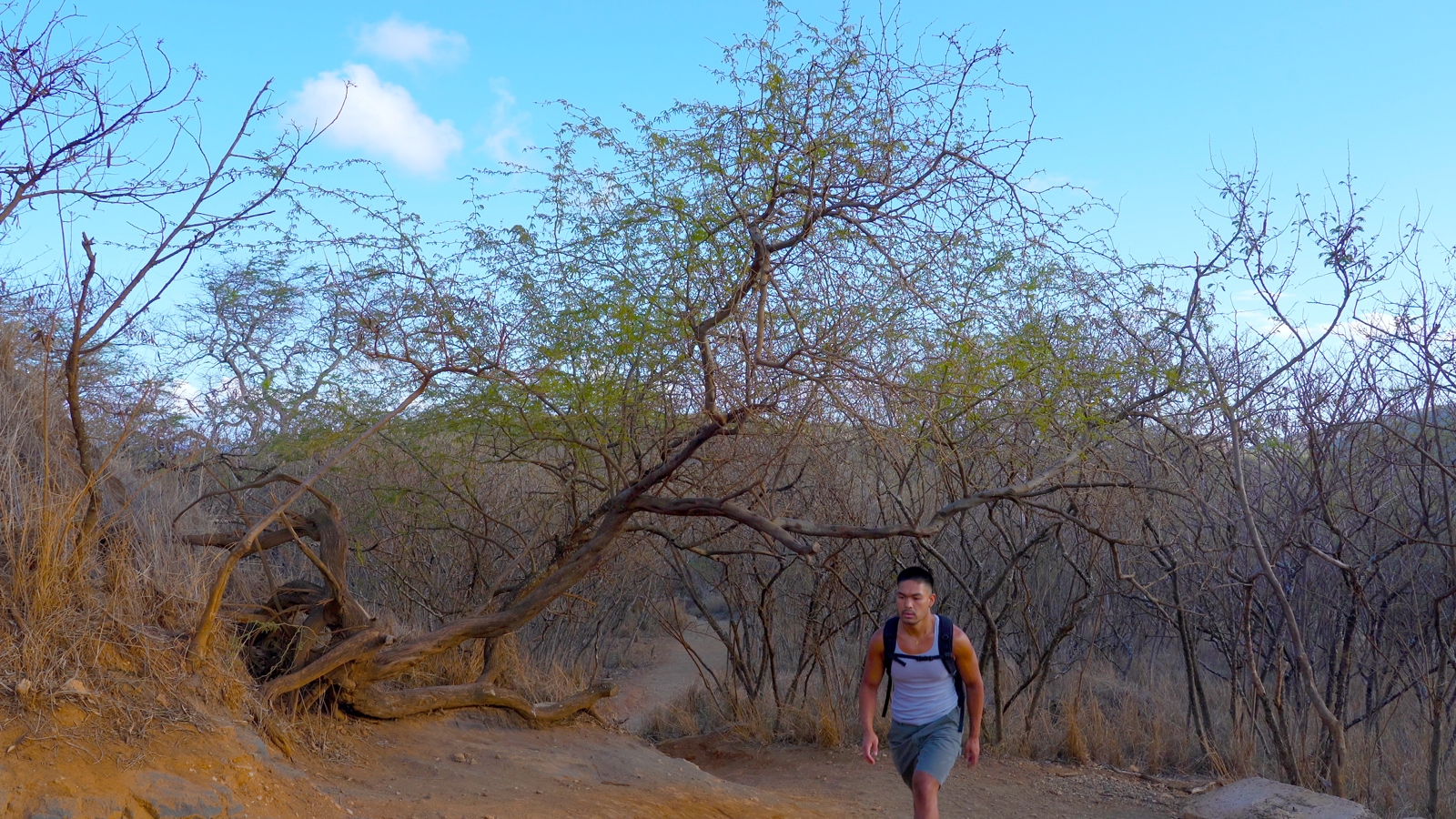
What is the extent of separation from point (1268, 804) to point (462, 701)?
539cm

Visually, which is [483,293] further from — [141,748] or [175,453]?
[141,748]

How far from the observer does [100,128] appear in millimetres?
5066

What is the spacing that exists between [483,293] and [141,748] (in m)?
3.82

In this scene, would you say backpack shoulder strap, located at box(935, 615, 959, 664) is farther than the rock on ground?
No

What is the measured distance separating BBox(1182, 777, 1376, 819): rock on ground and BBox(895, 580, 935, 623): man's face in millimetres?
3270

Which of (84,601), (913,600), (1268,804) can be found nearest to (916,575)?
(913,600)

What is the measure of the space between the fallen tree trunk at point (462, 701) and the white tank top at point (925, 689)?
376 centimetres

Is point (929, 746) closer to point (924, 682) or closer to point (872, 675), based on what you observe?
point (924, 682)

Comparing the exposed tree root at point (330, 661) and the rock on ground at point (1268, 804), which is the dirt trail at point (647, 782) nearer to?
the exposed tree root at point (330, 661)

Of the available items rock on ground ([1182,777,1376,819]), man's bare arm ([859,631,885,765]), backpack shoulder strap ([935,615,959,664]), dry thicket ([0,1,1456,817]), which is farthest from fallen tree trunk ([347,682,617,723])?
rock on ground ([1182,777,1376,819])

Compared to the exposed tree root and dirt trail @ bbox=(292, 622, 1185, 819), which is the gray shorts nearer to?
dirt trail @ bbox=(292, 622, 1185, 819)

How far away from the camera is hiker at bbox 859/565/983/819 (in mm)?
4430

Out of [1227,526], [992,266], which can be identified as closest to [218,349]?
[992,266]

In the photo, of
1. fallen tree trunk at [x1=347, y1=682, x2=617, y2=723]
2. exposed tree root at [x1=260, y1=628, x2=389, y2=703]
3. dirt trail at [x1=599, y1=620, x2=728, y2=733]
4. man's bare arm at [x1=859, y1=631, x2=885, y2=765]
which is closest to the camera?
man's bare arm at [x1=859, y1=631, x2=885, y2=765]
